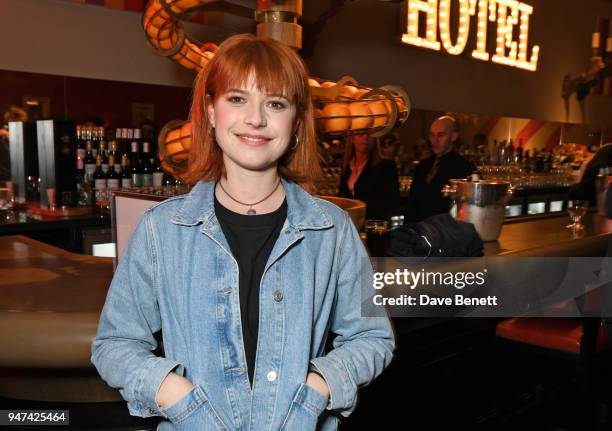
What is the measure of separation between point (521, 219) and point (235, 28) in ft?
8.64

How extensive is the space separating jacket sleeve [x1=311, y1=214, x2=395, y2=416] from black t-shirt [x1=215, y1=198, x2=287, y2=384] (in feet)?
0.43

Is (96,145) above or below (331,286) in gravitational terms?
above

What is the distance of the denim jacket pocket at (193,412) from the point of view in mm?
1074

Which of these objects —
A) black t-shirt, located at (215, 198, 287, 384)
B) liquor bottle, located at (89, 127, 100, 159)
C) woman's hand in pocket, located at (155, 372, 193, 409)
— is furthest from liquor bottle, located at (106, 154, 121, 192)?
woman's hand in pocket, located at (155, 372, 193, 409)

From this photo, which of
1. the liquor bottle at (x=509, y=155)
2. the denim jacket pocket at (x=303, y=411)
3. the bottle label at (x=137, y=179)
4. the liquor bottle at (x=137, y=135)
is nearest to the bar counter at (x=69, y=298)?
the denim jacket pocket at (x=303, y=411)

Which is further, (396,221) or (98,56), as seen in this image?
(98,56)

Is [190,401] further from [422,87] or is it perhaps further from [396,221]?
→ [422,87]

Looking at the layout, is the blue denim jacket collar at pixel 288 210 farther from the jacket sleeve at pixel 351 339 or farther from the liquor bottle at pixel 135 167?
the liquor bottle at pixel 135 167

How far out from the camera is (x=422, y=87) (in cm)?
629

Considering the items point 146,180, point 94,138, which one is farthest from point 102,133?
point 146,180

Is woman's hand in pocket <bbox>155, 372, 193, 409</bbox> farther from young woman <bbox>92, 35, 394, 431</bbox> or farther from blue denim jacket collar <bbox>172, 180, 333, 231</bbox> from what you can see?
blue denim jacket collar <bbox>172, 180, 333, 231</bbox>

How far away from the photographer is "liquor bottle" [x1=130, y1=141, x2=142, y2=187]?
4121 millimetres

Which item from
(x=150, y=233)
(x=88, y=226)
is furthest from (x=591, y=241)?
(x=88, y=226)

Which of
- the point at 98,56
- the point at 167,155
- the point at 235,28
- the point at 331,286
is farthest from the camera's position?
the point at 235,28
